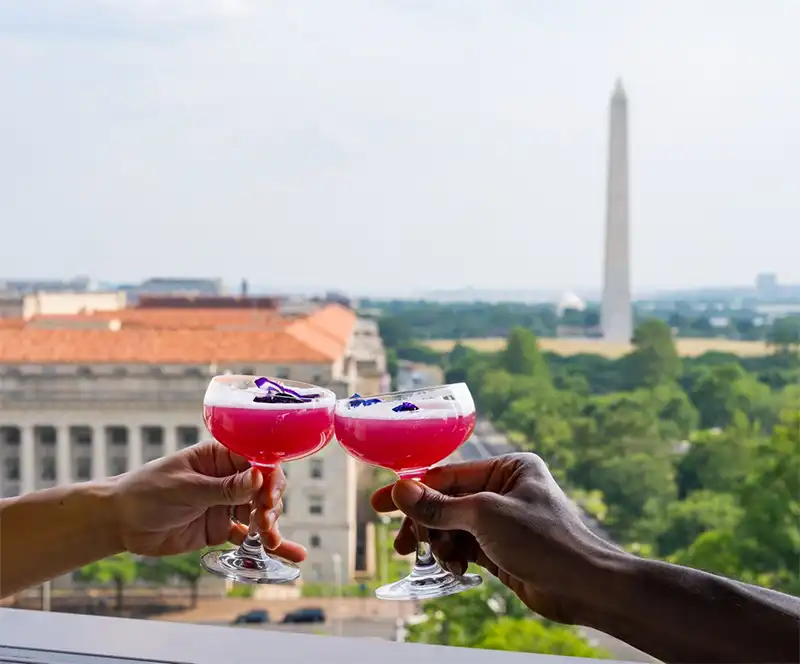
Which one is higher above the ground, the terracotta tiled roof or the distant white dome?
the distant white dome

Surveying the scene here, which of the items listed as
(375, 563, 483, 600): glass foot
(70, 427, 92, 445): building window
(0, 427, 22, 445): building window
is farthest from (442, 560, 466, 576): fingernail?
(0, 427, 22, 445): building window

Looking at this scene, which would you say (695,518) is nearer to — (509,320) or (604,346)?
(604,346)

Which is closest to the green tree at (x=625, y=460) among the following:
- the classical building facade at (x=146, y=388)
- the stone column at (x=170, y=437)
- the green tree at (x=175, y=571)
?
the classical building facade at (x=146, y=388)

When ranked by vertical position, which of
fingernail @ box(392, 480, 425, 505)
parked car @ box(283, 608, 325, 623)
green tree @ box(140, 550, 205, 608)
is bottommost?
parked car @ box(283, 608, 325, 623)

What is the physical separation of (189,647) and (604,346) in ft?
21.6

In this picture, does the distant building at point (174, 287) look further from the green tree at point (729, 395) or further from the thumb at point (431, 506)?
the thumb at point (431, 506)

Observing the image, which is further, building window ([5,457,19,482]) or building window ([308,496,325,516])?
building window ([5,457,19,482])

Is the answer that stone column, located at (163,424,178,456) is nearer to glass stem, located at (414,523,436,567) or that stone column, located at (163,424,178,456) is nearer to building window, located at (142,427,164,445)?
building window, located at (142,427,164,445)

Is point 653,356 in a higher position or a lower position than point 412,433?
lower

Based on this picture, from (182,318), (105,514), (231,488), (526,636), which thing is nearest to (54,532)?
(105,514)

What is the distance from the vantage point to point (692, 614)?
0.70 metres

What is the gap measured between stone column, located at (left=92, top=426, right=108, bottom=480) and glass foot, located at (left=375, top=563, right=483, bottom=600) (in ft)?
23.5

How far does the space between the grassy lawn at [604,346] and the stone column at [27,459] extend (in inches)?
143

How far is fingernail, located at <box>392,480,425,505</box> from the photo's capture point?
904mm
